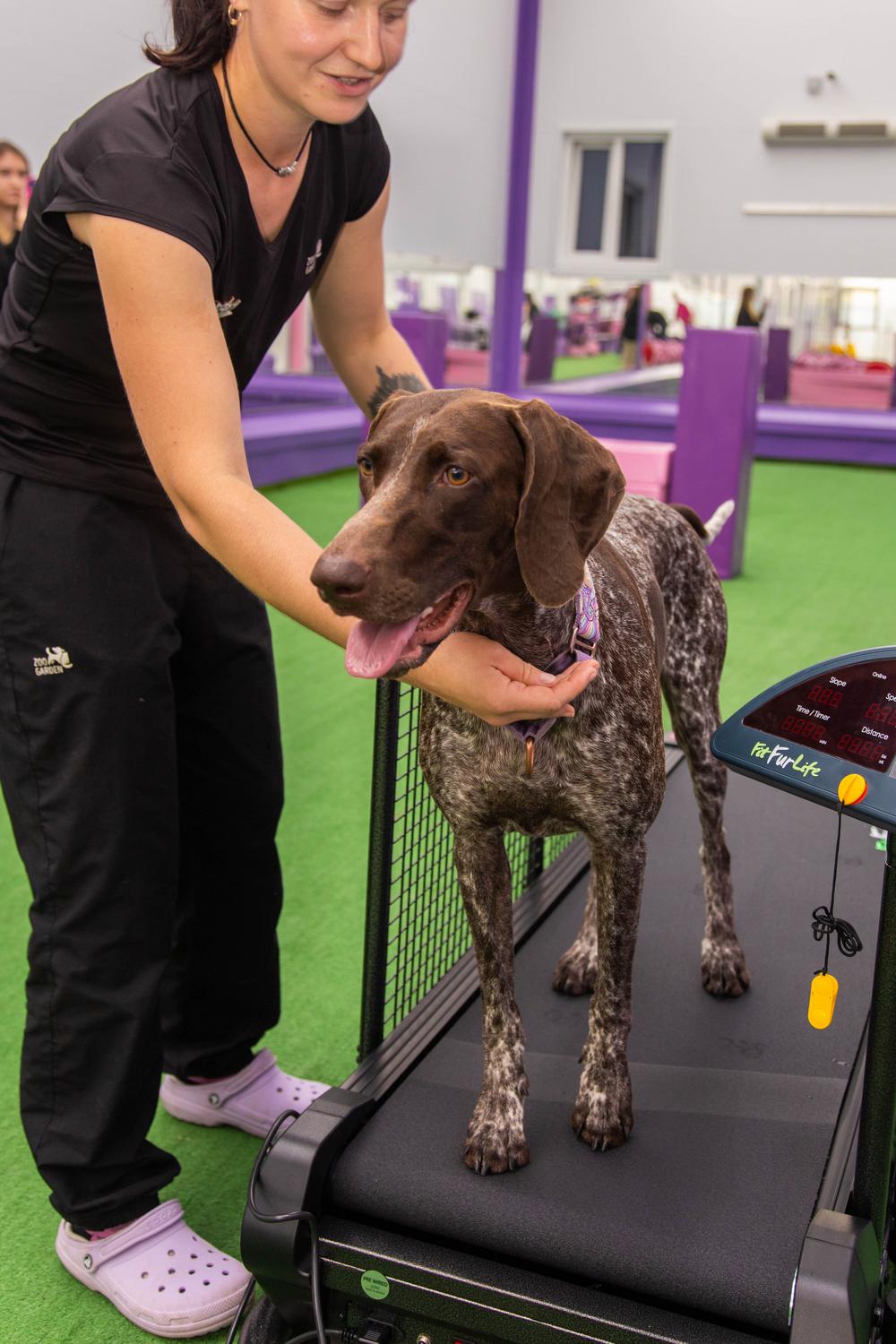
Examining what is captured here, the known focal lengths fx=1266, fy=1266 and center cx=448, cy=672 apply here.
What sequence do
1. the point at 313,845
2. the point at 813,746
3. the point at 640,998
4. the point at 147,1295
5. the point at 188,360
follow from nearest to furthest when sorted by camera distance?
the point at 813,746 < the point at 188,360 < the point at 147,1295 < the point at 640,998 < the point at 313,845

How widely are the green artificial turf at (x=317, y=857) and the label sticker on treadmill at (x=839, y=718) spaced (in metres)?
1.23

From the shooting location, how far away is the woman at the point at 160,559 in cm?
145

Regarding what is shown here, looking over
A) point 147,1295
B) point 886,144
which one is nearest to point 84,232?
point 147,1295

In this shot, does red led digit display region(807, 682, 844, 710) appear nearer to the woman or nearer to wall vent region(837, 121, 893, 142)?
the woman

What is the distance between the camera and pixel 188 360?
1447 mm

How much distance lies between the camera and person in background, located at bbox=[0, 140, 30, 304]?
16.7 ft

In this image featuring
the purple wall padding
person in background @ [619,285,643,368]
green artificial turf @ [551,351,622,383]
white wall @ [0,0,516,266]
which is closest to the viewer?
white wall @ [0,0,516,266]

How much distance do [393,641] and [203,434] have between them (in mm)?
364

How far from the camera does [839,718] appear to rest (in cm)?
130

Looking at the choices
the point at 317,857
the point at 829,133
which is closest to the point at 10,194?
the point at 317,857

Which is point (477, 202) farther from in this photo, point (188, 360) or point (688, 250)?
point (188, 360)

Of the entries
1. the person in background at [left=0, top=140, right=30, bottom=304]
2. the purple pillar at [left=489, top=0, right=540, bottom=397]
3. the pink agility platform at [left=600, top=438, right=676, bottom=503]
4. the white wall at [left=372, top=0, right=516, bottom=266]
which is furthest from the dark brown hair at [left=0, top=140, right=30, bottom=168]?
the purple pillar at [left=489, top=0, right=540, bottom=397]

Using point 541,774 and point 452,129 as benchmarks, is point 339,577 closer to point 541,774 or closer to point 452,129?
point 541,774

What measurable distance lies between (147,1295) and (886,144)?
36.2 feet
